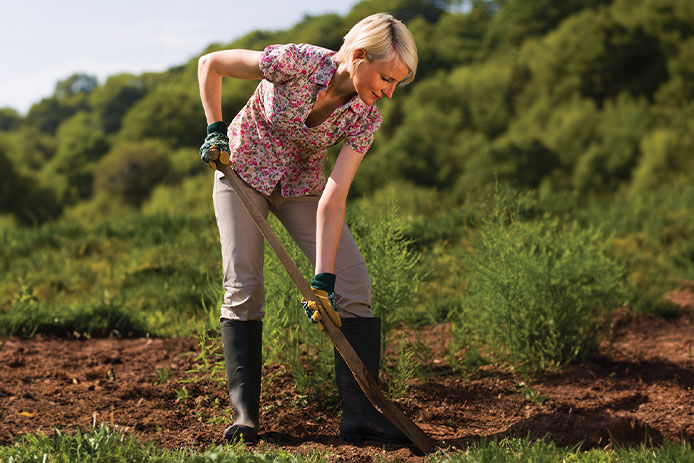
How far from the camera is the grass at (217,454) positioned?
85.4 inches

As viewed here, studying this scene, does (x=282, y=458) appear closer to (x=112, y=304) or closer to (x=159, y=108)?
(x=112, y=304)

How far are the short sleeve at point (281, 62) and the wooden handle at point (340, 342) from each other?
16.0 inches

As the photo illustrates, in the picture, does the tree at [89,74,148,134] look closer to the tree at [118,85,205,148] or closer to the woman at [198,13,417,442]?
the tree at [118,85,205,148]

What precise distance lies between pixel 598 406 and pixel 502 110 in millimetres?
16517

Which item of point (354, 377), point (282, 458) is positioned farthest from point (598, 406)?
point (282, 458)

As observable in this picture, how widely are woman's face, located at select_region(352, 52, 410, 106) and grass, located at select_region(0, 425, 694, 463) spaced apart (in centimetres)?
126

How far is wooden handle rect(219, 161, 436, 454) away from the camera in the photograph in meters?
2.54

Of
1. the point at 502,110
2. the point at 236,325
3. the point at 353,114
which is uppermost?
the point at 502,110

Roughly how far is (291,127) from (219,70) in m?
0.37

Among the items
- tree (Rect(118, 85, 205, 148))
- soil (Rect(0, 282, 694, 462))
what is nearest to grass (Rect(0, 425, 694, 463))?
soil (Rect(0, 282, 694, 462))

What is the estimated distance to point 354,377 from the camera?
8.97ft

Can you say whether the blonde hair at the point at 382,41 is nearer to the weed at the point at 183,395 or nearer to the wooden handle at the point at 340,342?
the wooden handle at the point at 340,342

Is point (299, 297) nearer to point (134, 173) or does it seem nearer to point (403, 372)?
point (403, 372)

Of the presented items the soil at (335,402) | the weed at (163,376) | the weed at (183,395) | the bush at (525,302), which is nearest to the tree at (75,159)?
the soil at (335,402)
